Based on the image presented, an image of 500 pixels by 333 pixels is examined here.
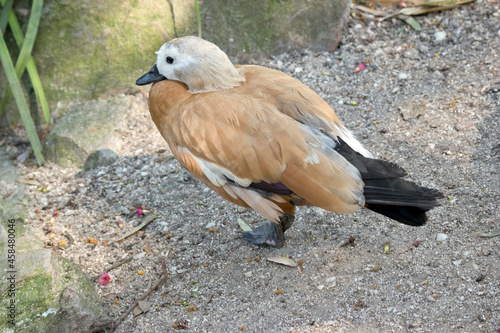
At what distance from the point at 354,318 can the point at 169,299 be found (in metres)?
1.04

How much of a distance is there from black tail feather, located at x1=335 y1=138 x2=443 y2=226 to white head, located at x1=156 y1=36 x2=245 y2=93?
877 mm

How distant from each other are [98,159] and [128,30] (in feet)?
3.56

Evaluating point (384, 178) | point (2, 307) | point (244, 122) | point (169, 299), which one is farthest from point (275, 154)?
point (2, 307)

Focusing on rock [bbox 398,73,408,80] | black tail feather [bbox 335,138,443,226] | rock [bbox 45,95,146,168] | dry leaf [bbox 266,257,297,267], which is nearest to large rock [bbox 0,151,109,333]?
dry leaf [bbox 266,257,297,267]

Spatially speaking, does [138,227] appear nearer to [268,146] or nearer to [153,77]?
[153,77]

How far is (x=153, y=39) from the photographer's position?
4180 millimetres

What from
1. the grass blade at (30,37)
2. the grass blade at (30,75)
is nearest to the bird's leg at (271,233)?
the grass blade at (30,75)

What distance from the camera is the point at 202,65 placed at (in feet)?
9.44

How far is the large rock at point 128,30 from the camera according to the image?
402 centimetres

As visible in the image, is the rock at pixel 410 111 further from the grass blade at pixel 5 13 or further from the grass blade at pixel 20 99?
the grass blade at pixel 5 13

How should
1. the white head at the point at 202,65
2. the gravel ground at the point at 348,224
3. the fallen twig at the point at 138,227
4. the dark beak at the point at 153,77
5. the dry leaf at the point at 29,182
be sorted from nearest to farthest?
the gravel ground at the point at 348,224 → the white head at the point at 202,65 → the dark beak at the point at 153,77 → the fallen twig at the point at 138,227 → the dry leaf at the point at 29,182

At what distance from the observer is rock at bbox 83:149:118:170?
12.8ft

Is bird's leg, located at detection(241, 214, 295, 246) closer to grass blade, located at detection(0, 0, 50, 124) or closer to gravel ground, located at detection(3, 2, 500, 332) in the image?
gravel ground, located at detection(3, 2, 500, 332)

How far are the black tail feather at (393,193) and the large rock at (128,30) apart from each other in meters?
2.22
